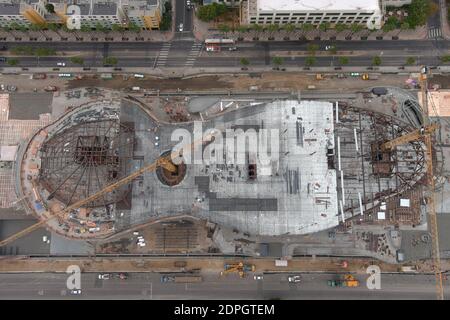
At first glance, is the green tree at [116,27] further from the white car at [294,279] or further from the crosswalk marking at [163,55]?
the white car at [294,279]

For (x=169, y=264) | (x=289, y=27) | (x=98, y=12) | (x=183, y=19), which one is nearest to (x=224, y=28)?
(x=183, y=19)

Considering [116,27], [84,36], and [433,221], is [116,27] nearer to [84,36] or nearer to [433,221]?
[84,36]

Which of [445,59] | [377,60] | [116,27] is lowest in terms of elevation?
[377,60]

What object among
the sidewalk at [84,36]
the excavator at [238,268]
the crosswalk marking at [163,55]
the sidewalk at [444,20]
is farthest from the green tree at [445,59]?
the excavator at [238,268]

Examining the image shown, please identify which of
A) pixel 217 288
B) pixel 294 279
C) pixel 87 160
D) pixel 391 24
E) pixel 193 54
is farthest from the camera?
pixel 193 54

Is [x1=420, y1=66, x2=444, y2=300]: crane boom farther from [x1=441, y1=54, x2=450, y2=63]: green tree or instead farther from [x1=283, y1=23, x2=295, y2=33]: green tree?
[x1=283, y1=23, x2=295, y2=33]: green tree

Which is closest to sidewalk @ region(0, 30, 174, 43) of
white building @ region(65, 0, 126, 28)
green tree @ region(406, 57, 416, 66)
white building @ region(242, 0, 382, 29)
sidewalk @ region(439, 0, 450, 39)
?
white building @ region(65, 0, 126, 28)

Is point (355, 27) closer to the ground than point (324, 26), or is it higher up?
closer to the ground

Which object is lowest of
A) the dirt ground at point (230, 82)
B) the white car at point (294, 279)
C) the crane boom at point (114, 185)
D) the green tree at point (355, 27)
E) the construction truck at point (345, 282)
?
the construction truck at point (345, 282)
